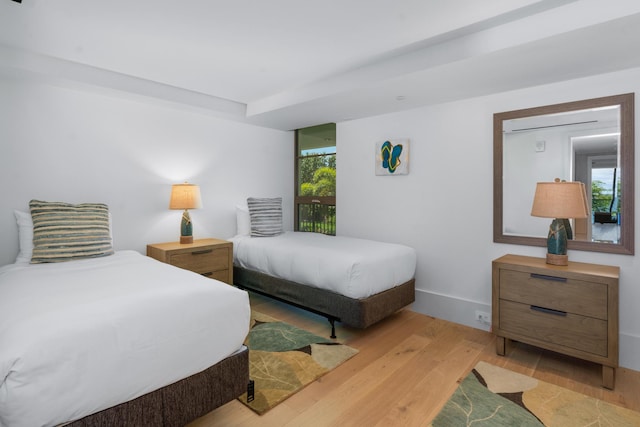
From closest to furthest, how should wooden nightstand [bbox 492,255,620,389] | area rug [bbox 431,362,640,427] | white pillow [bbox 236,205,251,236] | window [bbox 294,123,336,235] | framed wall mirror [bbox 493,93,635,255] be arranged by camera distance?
area rug [bbox 431,362,640,427] → wooden nightstand [bbox 492,255,620,389] → framed wall mirror [bbox 493,93,635,255] → white pillow [bbox 236,205,251,236] → window [bbox 294,123,336,235]

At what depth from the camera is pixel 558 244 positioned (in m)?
2.50

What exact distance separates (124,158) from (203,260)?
132cm

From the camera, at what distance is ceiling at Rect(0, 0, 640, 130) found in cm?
199

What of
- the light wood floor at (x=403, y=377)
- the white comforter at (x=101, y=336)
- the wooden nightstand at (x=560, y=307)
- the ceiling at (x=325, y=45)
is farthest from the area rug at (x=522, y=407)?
the ceiling at (x=325, y=45)

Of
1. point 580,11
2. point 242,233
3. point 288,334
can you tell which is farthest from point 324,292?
point 580,11

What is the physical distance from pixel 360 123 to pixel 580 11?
2.44 meters

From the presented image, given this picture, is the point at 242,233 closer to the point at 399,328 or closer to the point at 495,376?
the point at 399,328

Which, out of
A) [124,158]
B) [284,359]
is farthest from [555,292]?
[124,158]

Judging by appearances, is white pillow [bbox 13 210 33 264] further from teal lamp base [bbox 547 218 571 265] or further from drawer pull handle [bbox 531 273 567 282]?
teal lamp base [bbox 547 218 571 265]

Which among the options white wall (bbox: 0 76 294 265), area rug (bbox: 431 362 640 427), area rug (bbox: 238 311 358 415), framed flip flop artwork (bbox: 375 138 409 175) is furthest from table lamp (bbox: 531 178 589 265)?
white wall (bbox: 0 76 294 265)

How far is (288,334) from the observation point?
287cm

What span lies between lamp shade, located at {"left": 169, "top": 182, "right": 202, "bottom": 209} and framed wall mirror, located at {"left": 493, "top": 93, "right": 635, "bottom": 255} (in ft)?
9.88

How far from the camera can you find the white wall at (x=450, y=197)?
2936 mm

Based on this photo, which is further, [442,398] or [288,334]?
[288,334]
